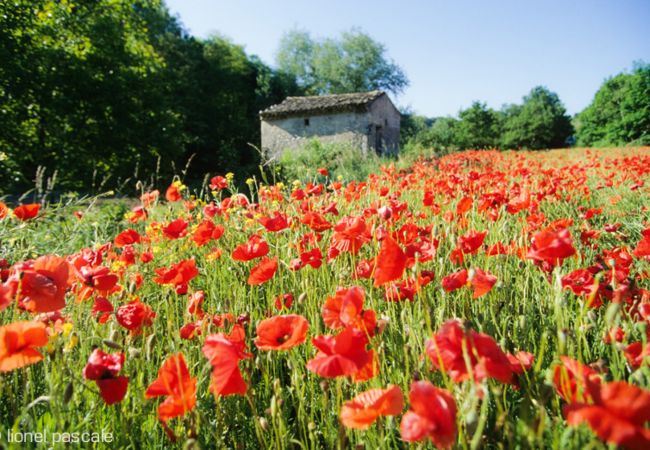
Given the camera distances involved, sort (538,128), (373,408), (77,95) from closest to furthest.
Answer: (373,408), (77,95), (538,128)

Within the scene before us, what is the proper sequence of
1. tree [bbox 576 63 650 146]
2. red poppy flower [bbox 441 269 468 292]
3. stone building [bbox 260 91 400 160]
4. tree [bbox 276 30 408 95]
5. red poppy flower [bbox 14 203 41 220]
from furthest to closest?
tree [bbox 276 30 408 95]
tree [bbox 576 63 650 146]
stone building [bbox 260 91 400 160]
red poppy flower [bbox 14 203 41 220]
red poppy flower [bbox 441 269 468 292]

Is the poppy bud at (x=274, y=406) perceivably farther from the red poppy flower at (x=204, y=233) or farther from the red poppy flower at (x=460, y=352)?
the red poppy flower at (x=204, y=233)

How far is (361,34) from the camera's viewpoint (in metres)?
43.0

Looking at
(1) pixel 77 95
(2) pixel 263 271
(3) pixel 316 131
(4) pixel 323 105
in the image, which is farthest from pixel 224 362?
(3) pixel 316 131

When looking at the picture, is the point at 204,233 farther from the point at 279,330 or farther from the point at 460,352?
the point at 460,352

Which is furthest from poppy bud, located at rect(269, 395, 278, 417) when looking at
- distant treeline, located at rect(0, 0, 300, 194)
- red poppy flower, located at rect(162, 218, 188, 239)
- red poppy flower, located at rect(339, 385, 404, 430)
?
distant treeline, located at rect(0, 0, 300, 194)

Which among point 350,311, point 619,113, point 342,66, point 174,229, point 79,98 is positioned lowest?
point 350,311

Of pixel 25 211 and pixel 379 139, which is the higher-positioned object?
pixel 379 139

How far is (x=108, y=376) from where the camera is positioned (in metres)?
0.94

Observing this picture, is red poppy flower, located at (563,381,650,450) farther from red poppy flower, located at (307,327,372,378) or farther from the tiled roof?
the tiled roof

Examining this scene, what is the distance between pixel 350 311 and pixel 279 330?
0.21 m

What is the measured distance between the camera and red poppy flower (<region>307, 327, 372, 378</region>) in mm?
776

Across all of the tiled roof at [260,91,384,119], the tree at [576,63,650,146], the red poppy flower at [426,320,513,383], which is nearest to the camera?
the red poppy flower at [426,320,513,383]

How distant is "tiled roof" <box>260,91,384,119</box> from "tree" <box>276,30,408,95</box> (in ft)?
63.9
